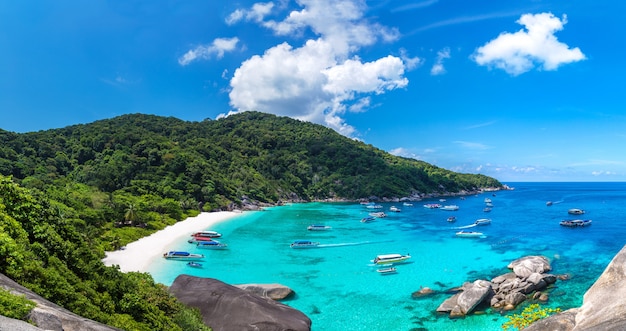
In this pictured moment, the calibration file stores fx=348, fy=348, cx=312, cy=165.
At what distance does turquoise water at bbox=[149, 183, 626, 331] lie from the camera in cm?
2597

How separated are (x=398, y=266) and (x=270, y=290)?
1651 centimetres

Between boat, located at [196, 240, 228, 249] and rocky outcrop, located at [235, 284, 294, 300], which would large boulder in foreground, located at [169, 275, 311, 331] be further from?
boat, located at [196, 240, 228, 249]

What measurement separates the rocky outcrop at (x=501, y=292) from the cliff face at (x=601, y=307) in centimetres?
1604

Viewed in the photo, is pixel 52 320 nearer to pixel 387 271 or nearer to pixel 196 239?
pixel 387 271

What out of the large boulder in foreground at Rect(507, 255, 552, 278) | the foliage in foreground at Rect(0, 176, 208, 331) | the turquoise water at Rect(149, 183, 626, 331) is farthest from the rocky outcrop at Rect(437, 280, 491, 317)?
the foliage in foreground at Rect(0, 176, 208, 331)

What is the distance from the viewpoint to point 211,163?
384 feet

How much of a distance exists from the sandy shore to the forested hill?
51.9ft

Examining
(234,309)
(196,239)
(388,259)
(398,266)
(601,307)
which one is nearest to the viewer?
(601,307)

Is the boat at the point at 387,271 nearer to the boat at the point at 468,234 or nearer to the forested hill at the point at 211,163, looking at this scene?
the boat at the point at 468,234

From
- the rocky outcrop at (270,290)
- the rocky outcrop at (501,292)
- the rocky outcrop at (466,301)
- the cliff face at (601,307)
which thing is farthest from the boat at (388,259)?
the cliff face at (601,307)

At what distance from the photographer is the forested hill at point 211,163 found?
8269cm

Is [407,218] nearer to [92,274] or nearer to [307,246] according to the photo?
[307,246]

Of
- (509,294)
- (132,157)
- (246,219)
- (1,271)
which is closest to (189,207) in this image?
(246,219)

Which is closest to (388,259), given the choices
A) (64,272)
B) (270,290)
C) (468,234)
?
(270,290)
